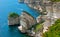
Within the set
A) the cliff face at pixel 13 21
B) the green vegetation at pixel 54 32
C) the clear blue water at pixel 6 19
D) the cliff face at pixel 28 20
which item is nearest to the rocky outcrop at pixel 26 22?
the cliff face at pixel 28 20

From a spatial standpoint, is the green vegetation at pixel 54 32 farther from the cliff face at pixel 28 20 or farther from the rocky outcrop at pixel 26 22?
the cliff face at pixel 28 20

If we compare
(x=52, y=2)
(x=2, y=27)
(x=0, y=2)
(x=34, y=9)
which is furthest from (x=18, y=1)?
(x=52, y=2)

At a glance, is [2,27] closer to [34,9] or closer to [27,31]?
[27,31]

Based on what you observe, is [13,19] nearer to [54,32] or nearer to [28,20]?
[28,20]

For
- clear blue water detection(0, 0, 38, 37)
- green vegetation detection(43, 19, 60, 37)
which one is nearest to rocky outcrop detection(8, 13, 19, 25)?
clear blue water detection(0, 0, 38, 37)

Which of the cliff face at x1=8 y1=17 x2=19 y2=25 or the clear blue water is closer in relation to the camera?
the clear blue water

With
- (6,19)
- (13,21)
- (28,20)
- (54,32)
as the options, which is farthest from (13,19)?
(54,32)

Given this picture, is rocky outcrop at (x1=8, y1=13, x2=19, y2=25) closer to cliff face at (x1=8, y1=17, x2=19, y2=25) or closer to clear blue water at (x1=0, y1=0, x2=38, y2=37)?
cliff face at (x1=8, y1=17, x2=19, y2=25)

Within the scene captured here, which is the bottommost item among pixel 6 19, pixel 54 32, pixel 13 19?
pixel 6 19

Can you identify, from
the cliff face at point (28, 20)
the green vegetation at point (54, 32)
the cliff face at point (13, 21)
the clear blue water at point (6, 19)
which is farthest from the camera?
the cliff face at point (13, 21)

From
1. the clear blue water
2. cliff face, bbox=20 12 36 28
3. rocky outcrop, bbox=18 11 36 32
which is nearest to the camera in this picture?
the clear blue water

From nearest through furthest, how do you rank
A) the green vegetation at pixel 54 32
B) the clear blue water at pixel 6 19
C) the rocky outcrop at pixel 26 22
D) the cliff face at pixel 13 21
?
the green vegetation at pixel 54 32 → the clear blue water at pixel 6 19 → the rocky outcrop at pixel 26 22 → the cliff face at pixel 13 21
